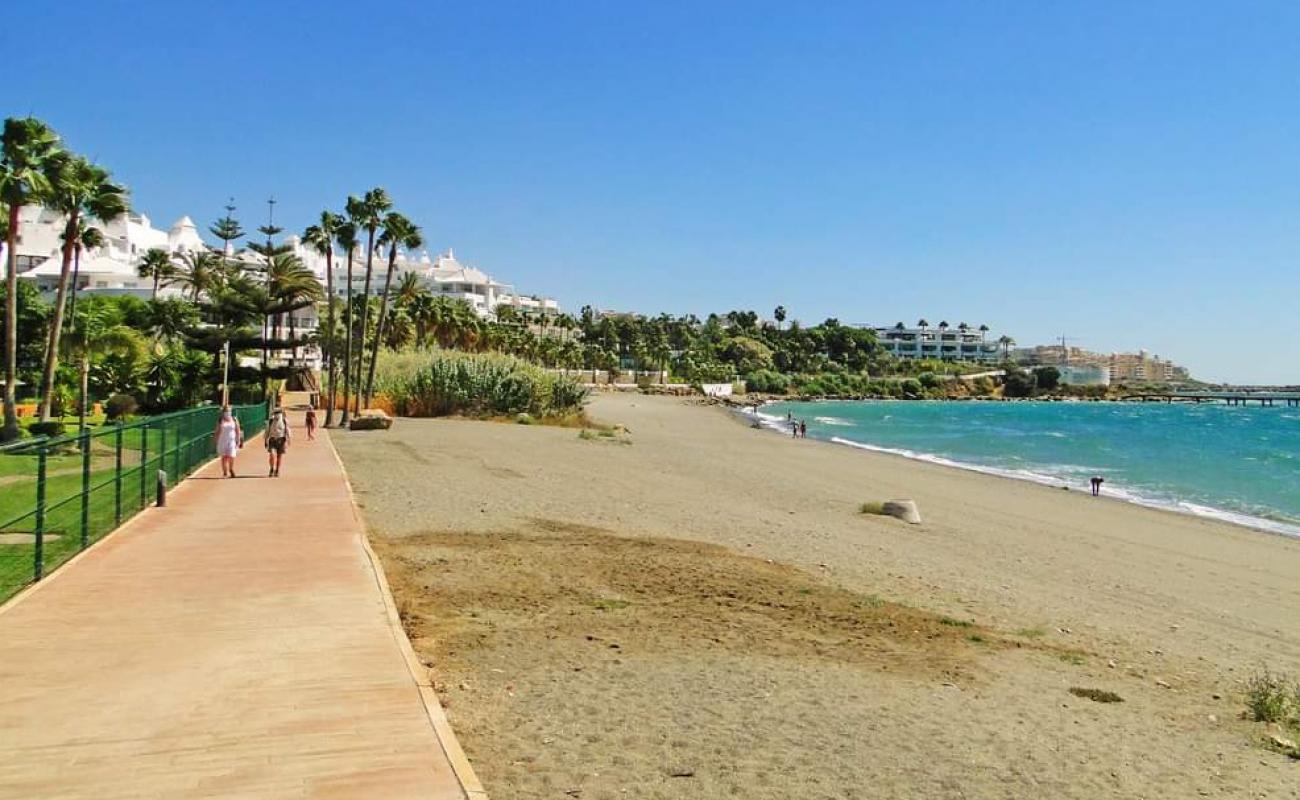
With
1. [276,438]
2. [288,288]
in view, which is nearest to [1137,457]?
[288,288]

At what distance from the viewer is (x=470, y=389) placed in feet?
168

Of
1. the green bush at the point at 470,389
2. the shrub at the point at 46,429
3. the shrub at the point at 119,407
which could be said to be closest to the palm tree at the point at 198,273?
the green bush at the point at 470,389

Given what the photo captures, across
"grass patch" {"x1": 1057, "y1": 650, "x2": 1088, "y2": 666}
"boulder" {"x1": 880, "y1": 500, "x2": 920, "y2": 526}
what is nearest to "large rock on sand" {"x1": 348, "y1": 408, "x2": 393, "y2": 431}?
"boulder" {"x1": 880, "y1": 500, "x2": 920, "y2": 526}

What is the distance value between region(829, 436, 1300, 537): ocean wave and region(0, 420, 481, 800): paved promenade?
24.5m

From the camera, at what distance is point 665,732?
257 inches

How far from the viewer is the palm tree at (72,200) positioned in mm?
25609

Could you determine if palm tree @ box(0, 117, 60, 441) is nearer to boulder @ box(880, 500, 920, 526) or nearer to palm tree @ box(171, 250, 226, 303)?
boulder @ box(880, 500, 920, 526)

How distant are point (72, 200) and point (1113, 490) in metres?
32.9

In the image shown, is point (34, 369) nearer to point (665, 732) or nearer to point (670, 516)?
point (670, 516)

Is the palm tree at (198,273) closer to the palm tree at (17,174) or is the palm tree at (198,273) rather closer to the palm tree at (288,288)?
the palm tree at (288,288)

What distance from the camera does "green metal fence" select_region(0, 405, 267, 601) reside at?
9.33m

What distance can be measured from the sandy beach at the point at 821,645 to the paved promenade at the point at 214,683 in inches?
22.9

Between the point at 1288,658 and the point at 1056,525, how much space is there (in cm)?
1256

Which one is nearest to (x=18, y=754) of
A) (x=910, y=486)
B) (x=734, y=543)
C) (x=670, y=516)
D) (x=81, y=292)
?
(x=734, y=543)
